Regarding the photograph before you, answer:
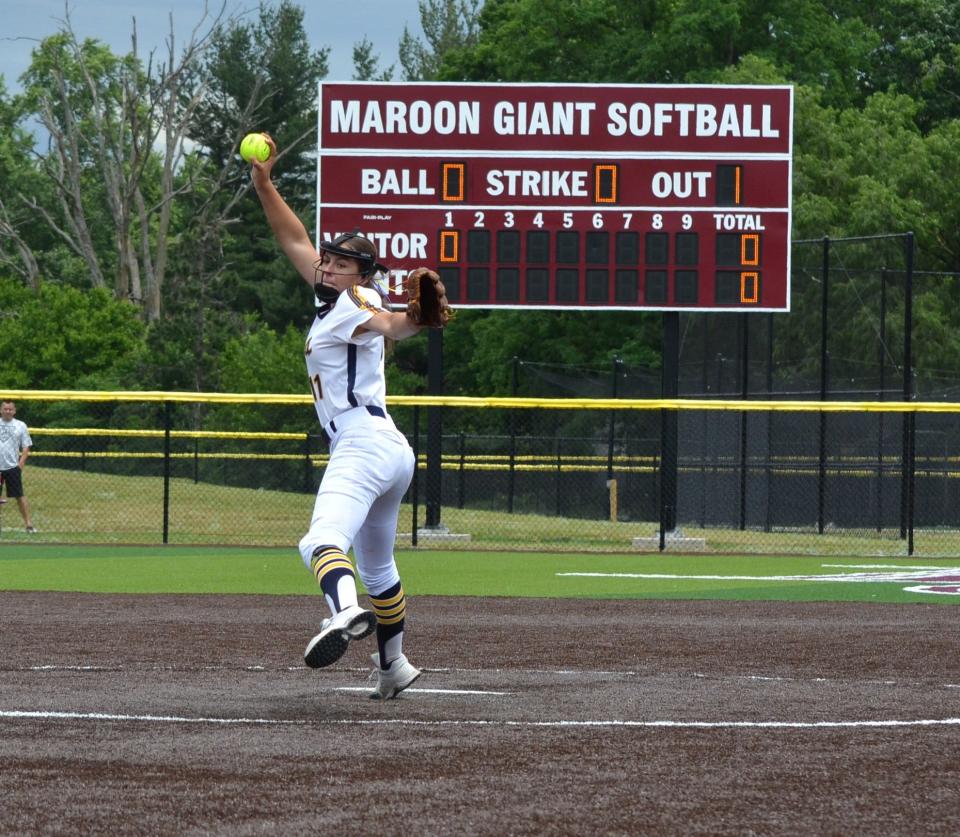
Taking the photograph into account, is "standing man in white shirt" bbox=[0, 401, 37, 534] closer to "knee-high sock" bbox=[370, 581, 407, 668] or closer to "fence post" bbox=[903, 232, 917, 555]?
"fence post" bbox=[903, 232, 917, 555]

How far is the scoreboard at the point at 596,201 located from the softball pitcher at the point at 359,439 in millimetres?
14216

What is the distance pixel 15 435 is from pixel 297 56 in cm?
4669

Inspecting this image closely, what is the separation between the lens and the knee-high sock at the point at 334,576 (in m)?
6.46

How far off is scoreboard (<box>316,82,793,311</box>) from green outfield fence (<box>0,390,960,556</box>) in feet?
6.96

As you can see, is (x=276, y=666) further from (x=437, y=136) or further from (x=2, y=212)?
(x=2, y=212)

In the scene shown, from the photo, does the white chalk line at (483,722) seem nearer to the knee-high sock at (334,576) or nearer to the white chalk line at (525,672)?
the knee-high sock at (334,576)

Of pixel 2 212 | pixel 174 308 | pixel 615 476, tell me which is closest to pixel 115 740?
pixel 615 476

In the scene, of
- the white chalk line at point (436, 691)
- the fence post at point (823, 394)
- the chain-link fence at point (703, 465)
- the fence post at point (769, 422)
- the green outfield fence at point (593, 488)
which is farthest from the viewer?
the fence post at point (769, 422)

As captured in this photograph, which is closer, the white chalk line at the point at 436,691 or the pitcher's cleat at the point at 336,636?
the pitcher's cleat at the point at 336,636

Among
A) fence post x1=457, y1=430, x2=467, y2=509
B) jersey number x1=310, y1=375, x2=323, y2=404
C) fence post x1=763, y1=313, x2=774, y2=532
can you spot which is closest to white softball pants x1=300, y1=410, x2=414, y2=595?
jersey number x1=310, y1=375, x2=323, y2=404

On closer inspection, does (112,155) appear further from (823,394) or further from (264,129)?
(823,394)

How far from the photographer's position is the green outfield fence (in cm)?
2355

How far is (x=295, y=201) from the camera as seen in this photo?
65.4m

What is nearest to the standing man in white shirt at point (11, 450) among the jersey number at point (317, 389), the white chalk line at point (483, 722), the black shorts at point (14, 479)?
the black shorts at point (14, 479)
